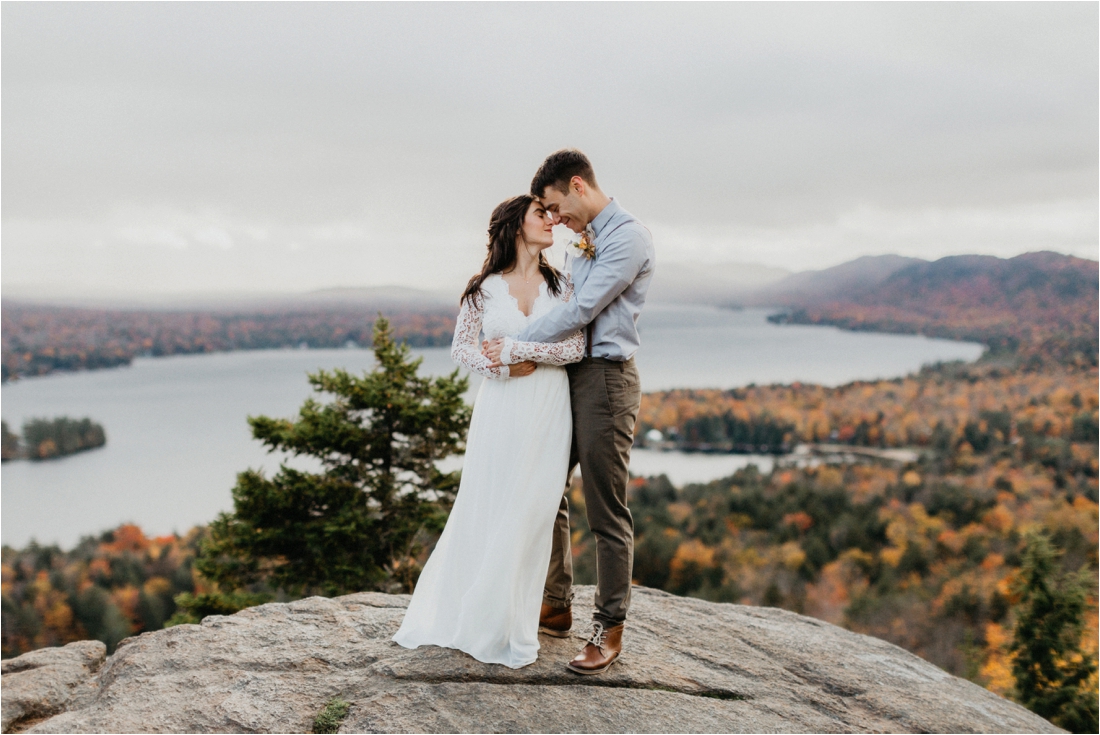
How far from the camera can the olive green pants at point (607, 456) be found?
13.4 ft

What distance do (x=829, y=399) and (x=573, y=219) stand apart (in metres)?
85.2

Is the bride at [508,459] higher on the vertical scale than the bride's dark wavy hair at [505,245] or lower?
lower

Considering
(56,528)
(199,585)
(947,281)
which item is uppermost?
(947,281)

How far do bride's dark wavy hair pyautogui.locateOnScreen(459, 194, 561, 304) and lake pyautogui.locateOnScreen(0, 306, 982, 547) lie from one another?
94.6 ft

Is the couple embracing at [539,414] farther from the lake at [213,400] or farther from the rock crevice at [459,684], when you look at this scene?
the lake at [213,400]

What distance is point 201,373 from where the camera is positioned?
283 ft

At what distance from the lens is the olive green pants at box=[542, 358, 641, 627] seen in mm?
4074

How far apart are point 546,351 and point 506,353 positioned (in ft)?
0.76

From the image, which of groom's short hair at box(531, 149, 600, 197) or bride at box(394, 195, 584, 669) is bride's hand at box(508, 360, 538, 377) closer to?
bride at box(394, 195, 584, 669)

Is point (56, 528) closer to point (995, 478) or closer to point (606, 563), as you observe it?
point (606, 563)

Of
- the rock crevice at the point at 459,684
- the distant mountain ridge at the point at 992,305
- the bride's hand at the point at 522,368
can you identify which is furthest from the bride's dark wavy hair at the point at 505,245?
the distant mountain ridge at the point at 992,305

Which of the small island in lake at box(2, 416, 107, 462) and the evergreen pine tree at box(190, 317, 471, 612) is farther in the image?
the small island in lake at box(2, 416, 107, 462)

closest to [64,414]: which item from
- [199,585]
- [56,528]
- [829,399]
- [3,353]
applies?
[3,353]

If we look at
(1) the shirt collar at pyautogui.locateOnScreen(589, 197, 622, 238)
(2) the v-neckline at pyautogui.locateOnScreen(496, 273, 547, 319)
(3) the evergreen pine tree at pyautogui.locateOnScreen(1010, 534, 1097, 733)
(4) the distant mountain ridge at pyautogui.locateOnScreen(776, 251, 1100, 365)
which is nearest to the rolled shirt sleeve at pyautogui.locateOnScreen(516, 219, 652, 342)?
(1) the shirt collar at pyautogui.locateOnScreen(589, 197, 622, 238)
